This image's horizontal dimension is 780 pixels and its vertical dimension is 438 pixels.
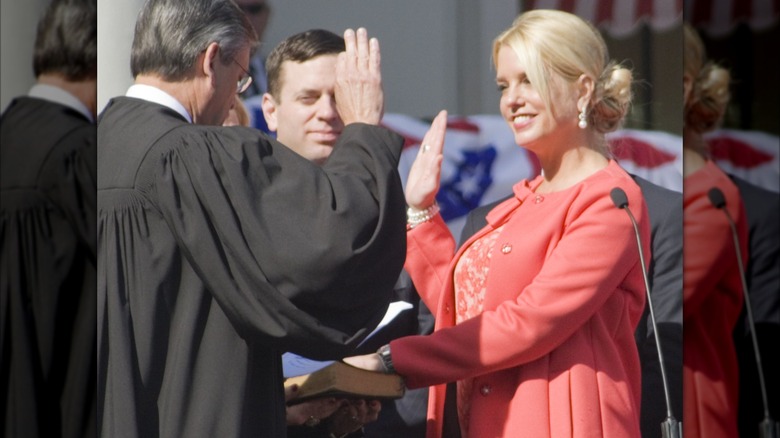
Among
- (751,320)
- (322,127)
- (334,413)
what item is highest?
(322,127)

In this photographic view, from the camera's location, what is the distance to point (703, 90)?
3.51 m

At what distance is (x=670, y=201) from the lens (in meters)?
3.10

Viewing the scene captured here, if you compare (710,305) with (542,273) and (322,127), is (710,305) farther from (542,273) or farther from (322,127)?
(322,127)

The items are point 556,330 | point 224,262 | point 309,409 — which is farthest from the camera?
point 309,409

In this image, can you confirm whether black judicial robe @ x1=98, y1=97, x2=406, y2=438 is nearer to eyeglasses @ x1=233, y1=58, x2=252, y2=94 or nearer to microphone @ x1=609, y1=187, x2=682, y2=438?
eyeglasses @ x1=233, y1=58, x2=252, y2=94

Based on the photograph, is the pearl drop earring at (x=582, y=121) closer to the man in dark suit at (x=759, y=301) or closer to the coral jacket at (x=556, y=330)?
the coral jacket at (x=556, y=330)

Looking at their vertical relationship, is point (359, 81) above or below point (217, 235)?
above

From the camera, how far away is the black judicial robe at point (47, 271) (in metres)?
3.50

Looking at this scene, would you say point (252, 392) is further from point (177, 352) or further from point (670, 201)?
point (670, 201)

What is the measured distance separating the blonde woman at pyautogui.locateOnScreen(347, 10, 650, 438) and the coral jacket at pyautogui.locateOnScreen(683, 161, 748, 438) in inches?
15.5

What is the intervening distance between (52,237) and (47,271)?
99 mm

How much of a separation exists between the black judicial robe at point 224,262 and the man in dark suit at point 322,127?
154 mm

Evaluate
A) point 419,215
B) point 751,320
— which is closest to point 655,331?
point 751,320

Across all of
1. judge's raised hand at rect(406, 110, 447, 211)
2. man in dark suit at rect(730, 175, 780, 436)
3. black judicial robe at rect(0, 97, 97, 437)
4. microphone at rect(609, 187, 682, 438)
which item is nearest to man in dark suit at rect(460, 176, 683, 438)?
microphone at rect(609, 187, 682, 438)
